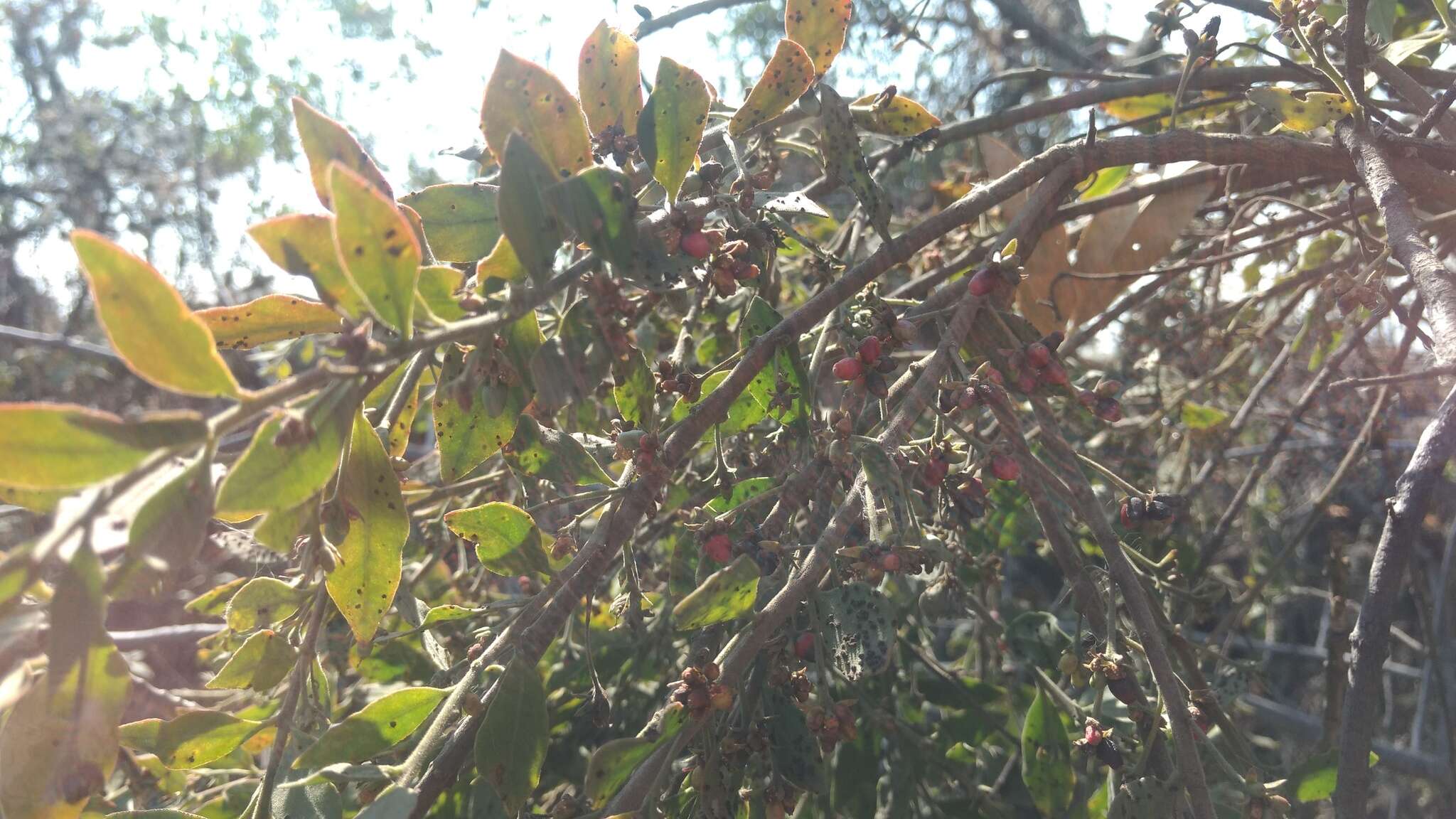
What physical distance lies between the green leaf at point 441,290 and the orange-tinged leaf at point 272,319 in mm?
78

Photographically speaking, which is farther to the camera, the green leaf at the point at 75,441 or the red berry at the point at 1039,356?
the red berry at the point at 1039,356

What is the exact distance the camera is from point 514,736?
802 mm

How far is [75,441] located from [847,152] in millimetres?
740

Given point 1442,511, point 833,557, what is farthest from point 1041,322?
point 1442,511

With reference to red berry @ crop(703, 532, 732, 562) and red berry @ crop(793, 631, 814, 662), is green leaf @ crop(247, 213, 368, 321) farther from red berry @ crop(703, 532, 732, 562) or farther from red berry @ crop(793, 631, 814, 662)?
red berry @ crop(793, 631, 814, 662)

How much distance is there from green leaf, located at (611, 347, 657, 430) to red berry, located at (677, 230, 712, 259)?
0.10 meters

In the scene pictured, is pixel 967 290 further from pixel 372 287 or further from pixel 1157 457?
pixel 1157 457

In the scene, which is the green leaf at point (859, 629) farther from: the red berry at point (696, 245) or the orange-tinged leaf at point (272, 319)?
the orange-tinged leaf at point (272, 319)

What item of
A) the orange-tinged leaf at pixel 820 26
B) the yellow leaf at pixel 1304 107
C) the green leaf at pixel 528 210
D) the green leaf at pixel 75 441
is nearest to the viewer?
the green leaf at pixel 75 441

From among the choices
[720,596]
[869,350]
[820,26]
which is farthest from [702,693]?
[820,26]

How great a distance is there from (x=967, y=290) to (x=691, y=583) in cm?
57

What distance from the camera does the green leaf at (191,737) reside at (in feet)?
3.06

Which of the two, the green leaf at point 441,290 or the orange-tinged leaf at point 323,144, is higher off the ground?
the orange-tinged leaf at point 323,144

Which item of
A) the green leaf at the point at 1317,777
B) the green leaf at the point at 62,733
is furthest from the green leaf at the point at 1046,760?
the green leaf at the point at 62,733
